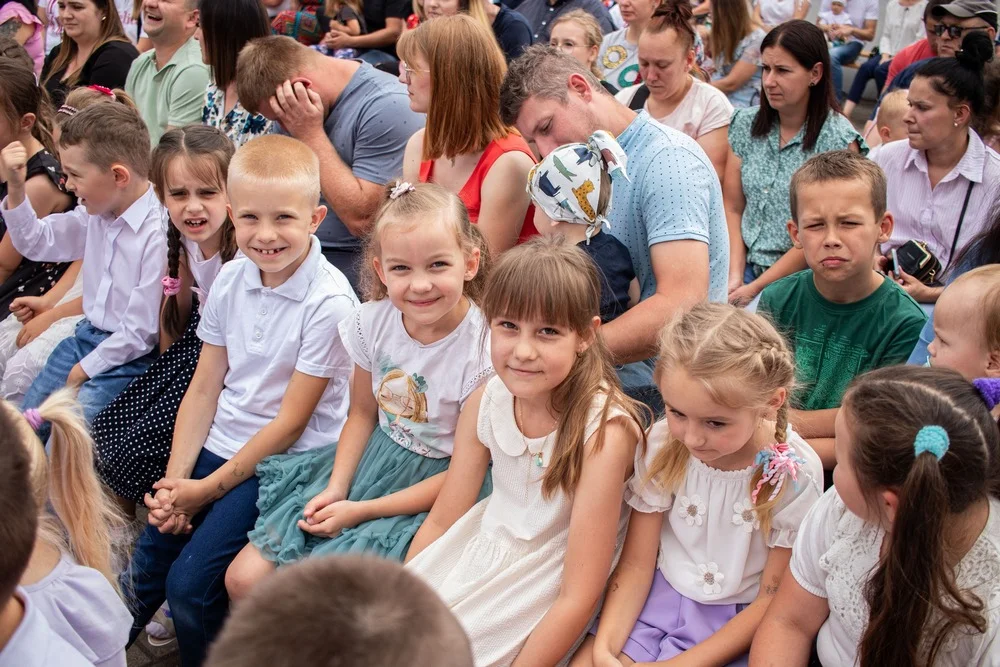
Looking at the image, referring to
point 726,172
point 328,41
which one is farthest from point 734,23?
point 328,41

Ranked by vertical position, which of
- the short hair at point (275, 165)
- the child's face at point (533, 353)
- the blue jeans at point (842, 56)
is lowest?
the blue jeans at point (842, 56)

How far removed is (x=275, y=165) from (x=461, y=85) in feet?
2.14

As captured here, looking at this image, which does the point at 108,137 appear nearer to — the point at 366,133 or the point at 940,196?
the point at 366,133

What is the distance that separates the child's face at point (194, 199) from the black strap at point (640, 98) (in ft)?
7.08

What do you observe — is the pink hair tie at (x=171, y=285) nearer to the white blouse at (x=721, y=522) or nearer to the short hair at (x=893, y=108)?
the white blouse at (x=721, y=522)

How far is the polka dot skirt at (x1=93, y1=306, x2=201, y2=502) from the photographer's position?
265 cm

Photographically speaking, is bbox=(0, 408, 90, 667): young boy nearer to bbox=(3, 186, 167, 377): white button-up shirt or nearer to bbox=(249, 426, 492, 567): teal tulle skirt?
bbox=(249, 426, 492, 567): teal tulle skirt

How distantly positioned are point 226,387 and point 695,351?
146 centimetres

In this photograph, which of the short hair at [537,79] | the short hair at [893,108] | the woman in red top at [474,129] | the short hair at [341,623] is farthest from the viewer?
the short hair at [893,108]

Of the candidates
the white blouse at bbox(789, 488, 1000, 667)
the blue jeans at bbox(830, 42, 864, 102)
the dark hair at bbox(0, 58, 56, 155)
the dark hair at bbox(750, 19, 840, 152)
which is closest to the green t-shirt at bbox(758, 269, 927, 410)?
the white blouse at bbox(789, 488, 1000, 667)

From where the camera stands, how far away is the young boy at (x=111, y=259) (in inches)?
118

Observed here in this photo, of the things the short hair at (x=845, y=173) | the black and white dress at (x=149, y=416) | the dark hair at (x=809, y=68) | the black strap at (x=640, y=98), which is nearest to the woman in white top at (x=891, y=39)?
the black strap at (x=640, y=98)

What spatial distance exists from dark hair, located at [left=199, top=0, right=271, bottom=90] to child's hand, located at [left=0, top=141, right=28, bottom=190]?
862 mm

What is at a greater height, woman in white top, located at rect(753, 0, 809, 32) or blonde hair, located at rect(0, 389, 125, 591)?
blonde hair, located at rect(0, 389, 125, 591)
